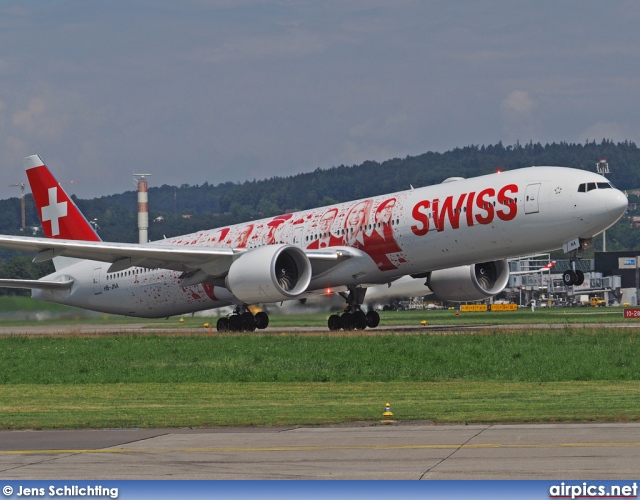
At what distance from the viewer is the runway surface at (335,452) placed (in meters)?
13.0

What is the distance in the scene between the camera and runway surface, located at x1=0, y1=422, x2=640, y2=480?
13023 millimetres

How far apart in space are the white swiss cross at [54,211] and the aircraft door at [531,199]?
24.0m

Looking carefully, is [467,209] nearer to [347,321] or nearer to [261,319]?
[347,321]

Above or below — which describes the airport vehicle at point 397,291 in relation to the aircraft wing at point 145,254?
below

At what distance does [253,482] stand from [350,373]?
55.5 feet

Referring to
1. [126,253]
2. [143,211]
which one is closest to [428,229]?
[126,253]

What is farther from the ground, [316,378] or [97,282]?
[97,282]

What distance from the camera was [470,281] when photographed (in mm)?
46562

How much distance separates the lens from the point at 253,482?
1255 cm

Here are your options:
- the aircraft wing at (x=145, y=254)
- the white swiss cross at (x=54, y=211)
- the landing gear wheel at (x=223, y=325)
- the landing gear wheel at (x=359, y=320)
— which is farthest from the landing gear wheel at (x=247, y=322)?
the white swiss cross at (x=54, y=211)

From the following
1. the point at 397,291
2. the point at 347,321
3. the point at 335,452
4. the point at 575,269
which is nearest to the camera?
the point at 335,452

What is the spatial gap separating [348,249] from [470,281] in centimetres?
635

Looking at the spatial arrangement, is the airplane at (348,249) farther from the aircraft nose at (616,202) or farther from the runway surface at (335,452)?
the runway surface at (335,452)

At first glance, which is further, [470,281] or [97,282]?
[97,282]
